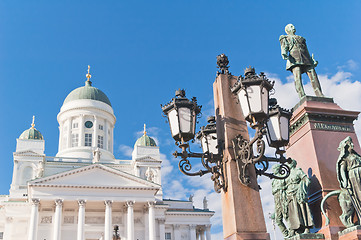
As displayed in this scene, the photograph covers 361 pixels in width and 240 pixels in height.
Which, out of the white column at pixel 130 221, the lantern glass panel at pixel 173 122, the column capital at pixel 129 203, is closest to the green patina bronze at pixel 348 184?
the lantern glass panel at pixel 173 122

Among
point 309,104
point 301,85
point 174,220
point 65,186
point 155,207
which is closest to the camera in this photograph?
point 309,104

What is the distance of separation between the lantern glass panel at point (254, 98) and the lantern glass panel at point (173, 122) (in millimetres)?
1161

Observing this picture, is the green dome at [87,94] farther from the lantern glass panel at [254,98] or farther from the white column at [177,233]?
the lantern glass panel at [254,98]

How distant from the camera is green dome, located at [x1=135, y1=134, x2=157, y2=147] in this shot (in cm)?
5447

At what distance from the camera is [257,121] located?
5199mm

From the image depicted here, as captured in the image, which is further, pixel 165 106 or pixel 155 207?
pixel 155 207

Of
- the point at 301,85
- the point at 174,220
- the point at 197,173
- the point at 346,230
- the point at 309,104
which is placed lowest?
the point at 346,230

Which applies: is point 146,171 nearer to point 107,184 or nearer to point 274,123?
point 107,184

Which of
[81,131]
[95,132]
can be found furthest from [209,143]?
[95,132]

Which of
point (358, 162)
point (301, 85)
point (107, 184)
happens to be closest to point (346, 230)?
point (358, 162)

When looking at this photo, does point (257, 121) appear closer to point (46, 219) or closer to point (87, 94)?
point (46, 219)

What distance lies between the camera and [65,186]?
41125mm

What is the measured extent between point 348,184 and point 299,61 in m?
2.94

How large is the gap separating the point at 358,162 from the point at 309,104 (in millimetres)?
1659
